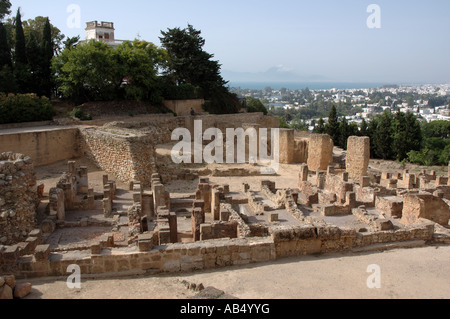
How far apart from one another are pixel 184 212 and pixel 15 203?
5883mm

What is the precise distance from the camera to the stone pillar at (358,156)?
2311cm

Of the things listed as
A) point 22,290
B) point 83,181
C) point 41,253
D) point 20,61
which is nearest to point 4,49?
point 20,61

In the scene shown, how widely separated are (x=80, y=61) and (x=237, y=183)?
624 inches

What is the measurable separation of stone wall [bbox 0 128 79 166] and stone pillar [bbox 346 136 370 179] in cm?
1657

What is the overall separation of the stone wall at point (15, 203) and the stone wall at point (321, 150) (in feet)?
60.8

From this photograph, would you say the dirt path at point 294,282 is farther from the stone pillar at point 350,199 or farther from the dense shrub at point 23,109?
the dense shrub at point 23,109

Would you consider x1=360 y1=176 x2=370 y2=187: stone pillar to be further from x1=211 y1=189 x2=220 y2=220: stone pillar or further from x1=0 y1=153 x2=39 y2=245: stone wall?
x1=0 y1=153 x2=39 y2=245: stone wall

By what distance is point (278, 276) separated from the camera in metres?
7.30

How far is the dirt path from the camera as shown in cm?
667

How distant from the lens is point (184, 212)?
15.3 meters

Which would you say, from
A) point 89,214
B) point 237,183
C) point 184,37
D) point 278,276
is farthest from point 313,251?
point 184,37

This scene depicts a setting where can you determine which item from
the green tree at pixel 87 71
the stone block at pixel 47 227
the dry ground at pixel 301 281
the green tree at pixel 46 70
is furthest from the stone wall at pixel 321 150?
the green tree at pixel 46 70

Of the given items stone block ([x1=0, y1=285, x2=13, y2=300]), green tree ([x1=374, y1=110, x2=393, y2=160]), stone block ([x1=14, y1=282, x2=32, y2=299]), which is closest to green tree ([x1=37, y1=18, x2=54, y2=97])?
stone block ([x1=14, y1=282, x2=32, y2=299])
